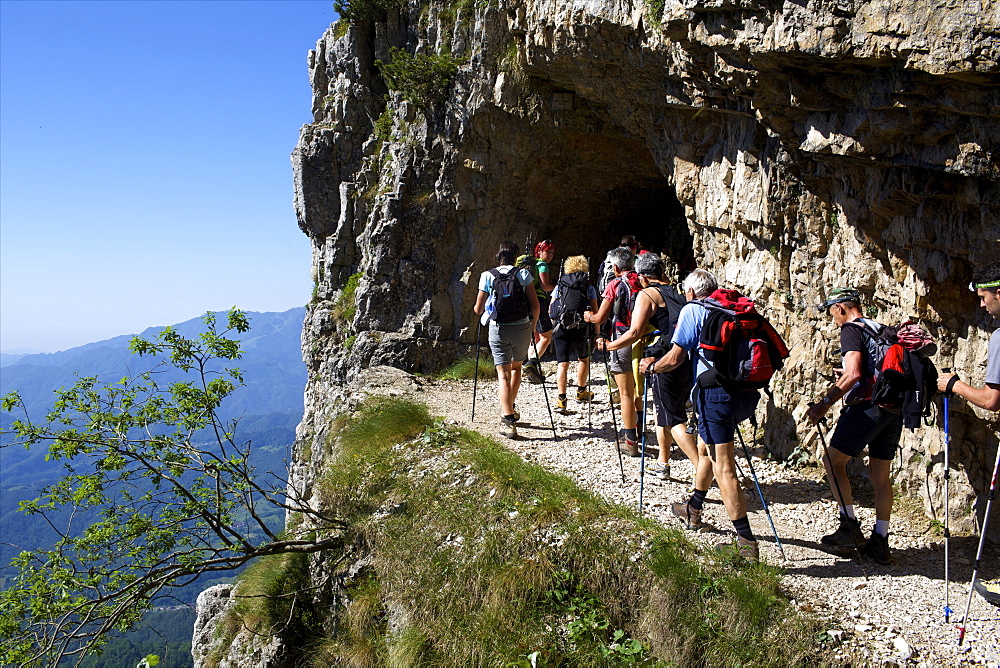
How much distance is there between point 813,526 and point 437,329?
1099cm

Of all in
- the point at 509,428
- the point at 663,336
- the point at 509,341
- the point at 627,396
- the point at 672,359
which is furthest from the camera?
the point at 509,428

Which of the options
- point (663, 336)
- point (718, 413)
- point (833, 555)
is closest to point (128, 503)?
point (663, 336)

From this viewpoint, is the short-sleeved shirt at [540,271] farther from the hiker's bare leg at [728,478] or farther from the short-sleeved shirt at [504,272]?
the hiker's bare leg at [728,478]

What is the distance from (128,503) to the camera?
25.2 ft

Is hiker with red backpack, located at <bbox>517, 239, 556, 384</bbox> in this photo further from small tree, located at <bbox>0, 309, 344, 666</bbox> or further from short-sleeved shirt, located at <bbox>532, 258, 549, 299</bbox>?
small tree, located at <bbox>0, 309, 344, 666</bbox>

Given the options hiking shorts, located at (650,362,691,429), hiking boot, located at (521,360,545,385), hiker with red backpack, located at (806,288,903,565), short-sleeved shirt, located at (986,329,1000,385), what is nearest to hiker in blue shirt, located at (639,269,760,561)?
hiker with red backpack, located at (806,288,903,565)

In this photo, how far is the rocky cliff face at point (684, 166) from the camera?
5.99 m

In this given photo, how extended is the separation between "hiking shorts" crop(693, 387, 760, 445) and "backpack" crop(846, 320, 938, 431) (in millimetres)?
1047

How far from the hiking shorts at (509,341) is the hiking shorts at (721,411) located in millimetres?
3654

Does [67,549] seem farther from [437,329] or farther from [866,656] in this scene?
[437,329]

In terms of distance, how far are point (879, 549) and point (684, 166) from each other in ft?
22.4

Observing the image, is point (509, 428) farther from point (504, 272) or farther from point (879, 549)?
point (879, 549)

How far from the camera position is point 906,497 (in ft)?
23.2

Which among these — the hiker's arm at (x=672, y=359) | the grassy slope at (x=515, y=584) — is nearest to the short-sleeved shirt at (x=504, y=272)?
the grassy slope at (x=515, y=584)
